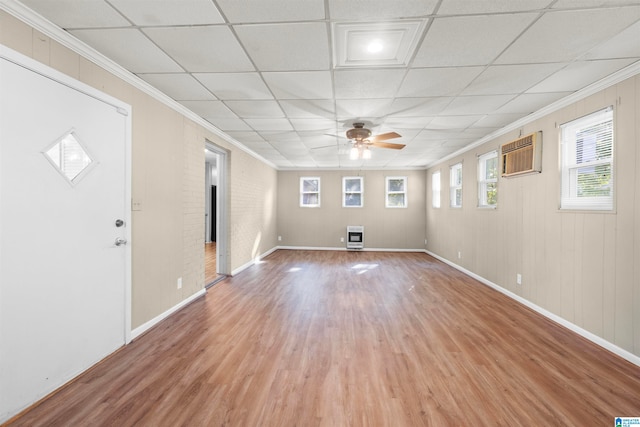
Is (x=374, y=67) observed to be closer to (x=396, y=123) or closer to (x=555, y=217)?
(x=396, y=123)

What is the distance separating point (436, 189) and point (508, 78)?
4752 mm

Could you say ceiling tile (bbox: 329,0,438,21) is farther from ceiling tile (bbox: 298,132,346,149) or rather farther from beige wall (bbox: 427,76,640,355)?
ceiling tile (bbox: 298,132,346,149)

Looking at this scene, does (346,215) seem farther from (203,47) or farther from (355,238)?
(203,47)

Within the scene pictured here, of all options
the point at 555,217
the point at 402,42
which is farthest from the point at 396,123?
the point at 555,217

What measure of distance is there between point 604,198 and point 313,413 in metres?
3.33

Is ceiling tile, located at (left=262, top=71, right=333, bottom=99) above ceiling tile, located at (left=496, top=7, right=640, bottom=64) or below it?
above

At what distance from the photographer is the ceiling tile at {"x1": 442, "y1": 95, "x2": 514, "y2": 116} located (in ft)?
9.53

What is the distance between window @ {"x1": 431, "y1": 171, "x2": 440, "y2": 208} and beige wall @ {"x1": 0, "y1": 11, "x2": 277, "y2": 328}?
548 cm

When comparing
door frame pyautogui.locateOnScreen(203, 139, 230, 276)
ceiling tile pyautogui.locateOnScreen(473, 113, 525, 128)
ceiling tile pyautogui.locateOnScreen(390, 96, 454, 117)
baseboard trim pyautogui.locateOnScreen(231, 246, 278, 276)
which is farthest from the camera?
baseboard trim pyautogui.locateOnScreen(231, 246, 278, 276)

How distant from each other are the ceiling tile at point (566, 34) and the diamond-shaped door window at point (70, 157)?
3425mm

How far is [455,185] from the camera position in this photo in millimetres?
5828

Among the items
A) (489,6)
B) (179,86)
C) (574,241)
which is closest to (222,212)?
(179,86)

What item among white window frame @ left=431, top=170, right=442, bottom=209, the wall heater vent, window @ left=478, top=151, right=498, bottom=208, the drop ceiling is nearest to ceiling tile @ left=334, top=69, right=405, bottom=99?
the drop ceiling

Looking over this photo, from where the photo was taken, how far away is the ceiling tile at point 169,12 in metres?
1.59
